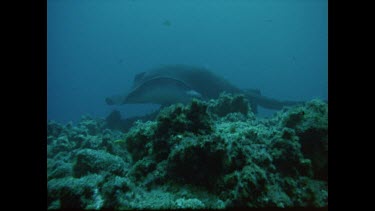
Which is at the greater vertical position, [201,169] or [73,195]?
[201,169]

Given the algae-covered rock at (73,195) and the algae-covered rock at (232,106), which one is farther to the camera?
the algae-covered rock at (232,106)

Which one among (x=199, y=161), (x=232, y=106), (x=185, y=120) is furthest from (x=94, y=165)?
(x=232, y=106)

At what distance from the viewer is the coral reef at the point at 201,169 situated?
3.22 meters

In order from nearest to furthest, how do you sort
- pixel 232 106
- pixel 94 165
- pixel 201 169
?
pixel 201 169 → pixel 94 165 → pixel 232 106

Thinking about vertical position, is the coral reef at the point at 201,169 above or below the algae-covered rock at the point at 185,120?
below

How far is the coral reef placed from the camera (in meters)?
3.22

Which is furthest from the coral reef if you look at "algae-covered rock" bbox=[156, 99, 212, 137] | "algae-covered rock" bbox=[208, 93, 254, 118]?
"algae-covered rock" bbox=[208, 93, 254, 118]

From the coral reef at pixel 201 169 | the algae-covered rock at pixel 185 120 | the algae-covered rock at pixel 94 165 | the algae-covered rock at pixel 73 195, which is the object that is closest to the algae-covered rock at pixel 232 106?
the coral reef at pixel 201 169

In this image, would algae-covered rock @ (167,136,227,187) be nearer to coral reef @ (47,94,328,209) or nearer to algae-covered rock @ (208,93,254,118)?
coral reef @ (47,94,328,209)

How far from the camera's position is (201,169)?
3674 mm

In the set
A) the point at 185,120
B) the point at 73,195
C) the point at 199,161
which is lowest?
the point at 73,195

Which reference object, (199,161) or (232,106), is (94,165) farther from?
(232,106)

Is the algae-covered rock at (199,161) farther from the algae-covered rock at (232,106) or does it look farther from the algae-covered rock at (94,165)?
the algae-covered rock at (232,106)
